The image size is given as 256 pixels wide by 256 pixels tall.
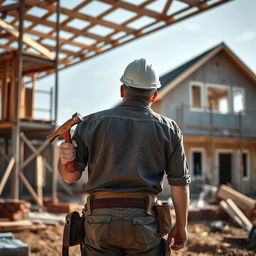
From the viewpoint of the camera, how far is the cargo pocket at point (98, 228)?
2.46 metres

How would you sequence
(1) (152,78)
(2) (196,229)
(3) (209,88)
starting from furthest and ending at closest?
1. (3) (209,88)
2. (2) (196,229)
3. (1) (152,78)

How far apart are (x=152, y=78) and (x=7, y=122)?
873cm

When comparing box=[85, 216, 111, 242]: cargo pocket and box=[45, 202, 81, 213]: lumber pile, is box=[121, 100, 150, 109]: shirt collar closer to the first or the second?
box=[85, 216, 111, 242]: cargo pocket

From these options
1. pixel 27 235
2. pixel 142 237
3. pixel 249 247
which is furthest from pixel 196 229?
pixel 142 237

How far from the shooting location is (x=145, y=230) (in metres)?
2.49

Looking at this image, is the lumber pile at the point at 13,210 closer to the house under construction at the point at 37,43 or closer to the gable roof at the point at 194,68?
the house under construction at the point at 37,43

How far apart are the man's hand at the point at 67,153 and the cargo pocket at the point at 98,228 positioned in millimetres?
398

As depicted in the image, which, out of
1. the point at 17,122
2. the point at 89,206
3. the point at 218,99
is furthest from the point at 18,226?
the point at 218,99

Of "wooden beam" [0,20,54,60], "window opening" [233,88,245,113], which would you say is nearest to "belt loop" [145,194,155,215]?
"wooden beam" [0,20,54,60]

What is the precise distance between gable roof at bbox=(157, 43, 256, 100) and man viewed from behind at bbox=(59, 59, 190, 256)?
17124mm

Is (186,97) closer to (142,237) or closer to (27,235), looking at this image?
(27,235)

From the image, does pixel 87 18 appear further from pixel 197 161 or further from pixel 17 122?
pixel 197 161

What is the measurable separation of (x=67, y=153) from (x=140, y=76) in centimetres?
71

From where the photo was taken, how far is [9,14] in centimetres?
1118
